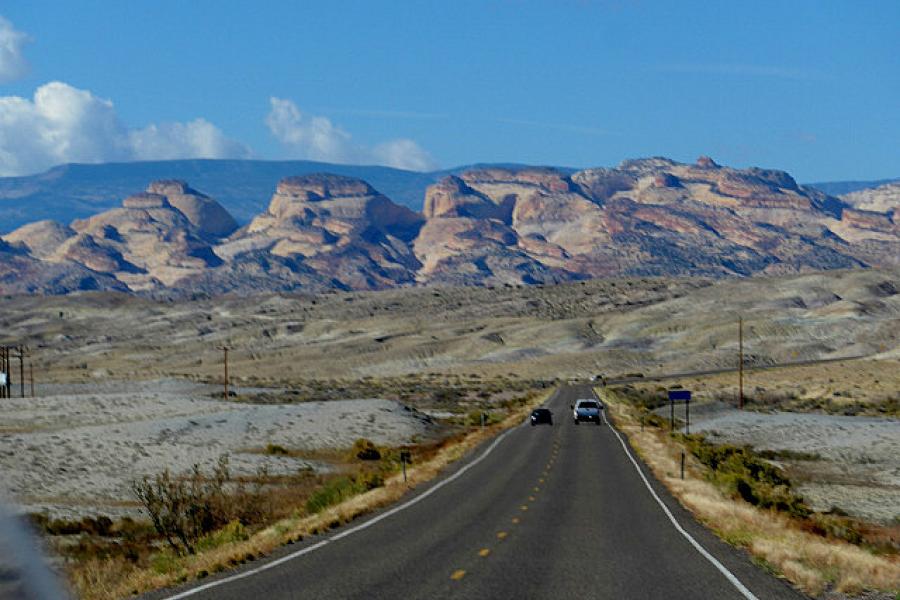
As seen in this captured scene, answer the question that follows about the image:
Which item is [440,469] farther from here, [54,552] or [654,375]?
[654,375]

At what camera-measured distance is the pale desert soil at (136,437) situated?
3812cm

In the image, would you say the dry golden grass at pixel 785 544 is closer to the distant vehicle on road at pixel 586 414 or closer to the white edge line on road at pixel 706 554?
the white edge line on road at pixel 706 554

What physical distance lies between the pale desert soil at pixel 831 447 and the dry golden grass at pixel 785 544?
5836 mm

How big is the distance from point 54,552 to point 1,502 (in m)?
17.7

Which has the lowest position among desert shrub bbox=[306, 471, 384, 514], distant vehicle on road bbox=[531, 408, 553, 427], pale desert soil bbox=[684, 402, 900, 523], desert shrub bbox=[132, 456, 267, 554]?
pale desert soil bbox=[684, 402, 900, 523]

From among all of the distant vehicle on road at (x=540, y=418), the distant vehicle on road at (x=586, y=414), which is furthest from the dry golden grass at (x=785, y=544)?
the distant vehicle on road at (x=586, y=414)

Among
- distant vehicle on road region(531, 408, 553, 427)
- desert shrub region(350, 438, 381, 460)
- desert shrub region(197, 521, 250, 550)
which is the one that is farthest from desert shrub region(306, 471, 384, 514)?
distant vehicle on road region(531, 408, 553, 427)

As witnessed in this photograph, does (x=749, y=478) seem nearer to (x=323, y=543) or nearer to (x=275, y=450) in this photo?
(x=275, y=450)

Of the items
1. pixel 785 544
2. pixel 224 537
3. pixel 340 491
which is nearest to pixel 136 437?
pixel 340 491

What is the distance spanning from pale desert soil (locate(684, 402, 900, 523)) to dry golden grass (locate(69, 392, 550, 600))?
55.5ft

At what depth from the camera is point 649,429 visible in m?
63.5

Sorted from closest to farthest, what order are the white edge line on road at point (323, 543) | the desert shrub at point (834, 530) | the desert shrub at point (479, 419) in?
the white edge line on road at point (323, 543), the desert shrub at point (834, 530), the desert shrub at point (479, 419)

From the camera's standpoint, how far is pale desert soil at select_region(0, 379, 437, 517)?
38125 millimetres

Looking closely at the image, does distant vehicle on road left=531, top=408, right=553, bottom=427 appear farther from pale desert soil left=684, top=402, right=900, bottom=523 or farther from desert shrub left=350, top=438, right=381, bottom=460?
desert shrub left=350, top=438, right=381, bottom=460
